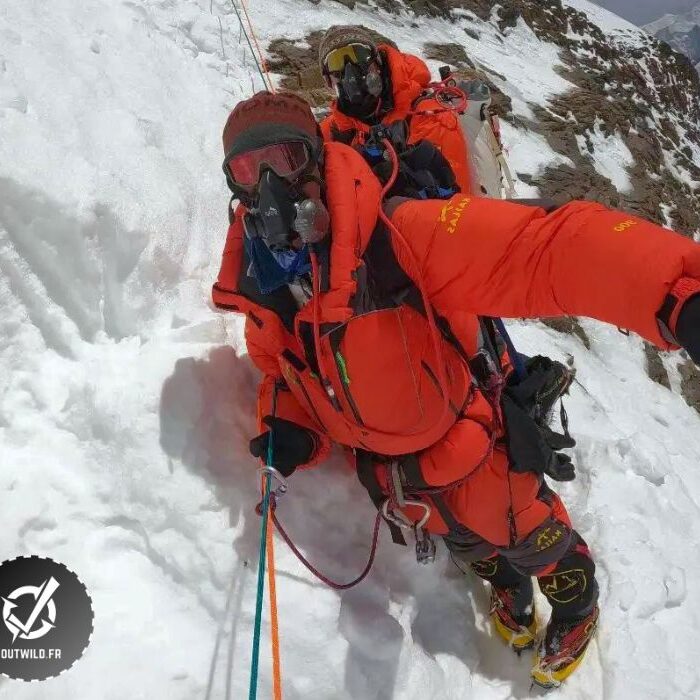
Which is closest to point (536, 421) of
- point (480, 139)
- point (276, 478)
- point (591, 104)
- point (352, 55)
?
point (276, 478)

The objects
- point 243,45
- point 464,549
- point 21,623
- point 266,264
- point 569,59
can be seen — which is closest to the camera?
point 21,623

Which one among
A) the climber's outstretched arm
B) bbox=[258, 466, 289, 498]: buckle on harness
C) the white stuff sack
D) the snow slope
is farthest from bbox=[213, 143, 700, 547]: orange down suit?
the white stuff sack

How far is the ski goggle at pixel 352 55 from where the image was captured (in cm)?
343

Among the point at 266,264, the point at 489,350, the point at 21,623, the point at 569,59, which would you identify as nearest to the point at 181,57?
the point at 266,264

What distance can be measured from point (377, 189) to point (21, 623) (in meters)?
1.78

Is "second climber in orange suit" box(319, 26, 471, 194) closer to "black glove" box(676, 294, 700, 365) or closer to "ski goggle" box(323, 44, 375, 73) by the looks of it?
"ski goggle" box(323, 44, 375, 73)

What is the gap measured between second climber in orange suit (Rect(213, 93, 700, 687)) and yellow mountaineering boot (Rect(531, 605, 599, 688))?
2 centimetres

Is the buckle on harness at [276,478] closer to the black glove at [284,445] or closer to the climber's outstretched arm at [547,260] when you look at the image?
the black glove at [284,445]

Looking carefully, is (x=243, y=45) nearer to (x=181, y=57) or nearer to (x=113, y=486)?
(x=181, y=57)

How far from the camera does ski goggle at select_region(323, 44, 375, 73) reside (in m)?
3.43

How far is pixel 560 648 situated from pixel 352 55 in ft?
11.0

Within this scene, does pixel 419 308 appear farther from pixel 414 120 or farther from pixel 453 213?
pixel 414 120

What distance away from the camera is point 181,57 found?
435 cm

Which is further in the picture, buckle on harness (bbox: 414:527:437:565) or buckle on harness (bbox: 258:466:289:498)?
buckle on harness (bbox: 414:527:437:565)
